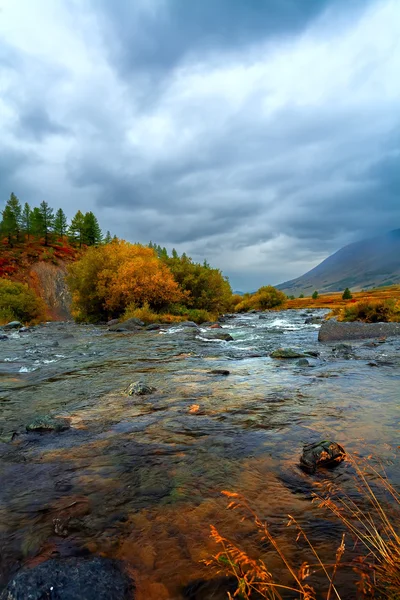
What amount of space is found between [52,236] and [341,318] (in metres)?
83.0

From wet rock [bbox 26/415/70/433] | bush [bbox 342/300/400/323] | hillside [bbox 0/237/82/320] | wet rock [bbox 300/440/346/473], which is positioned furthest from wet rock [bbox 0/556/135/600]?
hillside [bbox 0/237/82/320]

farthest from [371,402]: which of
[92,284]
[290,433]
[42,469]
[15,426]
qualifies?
[92,284]

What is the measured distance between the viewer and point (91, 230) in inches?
3487

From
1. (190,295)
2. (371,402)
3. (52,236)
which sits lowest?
(371,402)

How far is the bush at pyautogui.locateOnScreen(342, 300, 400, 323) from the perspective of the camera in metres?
22.2

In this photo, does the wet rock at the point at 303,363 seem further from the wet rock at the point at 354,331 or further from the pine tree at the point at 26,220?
the pine tree at the point at 26,220

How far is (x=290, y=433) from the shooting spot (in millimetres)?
5312

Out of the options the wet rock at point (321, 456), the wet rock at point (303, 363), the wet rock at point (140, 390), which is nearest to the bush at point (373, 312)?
the wet rock at point (303, 363)

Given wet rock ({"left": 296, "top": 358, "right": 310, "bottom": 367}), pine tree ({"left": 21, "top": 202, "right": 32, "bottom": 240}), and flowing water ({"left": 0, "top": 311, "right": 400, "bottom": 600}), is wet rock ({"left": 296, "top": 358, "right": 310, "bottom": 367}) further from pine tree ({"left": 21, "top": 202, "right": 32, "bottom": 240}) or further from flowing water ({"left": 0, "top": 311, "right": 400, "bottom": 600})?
pine tree ({"left": 21, "top": 202, "right": 32, "bottom": 240})

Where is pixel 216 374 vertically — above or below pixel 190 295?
below

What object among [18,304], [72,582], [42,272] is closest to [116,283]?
[18,304]

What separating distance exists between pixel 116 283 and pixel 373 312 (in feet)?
73.5

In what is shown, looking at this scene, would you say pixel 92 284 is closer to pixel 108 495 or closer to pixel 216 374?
pixel 216 374

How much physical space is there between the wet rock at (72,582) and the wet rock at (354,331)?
55.5 feet
